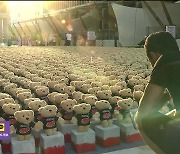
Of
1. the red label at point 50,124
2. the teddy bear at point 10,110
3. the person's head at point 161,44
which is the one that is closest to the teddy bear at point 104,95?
the red label at point 50,124

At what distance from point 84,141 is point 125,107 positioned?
73 centimetres

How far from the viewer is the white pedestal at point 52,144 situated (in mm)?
3570

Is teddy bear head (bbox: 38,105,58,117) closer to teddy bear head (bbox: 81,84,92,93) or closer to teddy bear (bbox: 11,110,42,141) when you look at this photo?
teddy bear (bbox: 11,110,42,141)

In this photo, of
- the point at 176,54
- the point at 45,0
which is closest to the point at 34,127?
the point at 176,54

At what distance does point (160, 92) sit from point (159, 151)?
19.3 inches

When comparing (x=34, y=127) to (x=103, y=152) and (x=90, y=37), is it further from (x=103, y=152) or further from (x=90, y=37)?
(x=90, y=37)

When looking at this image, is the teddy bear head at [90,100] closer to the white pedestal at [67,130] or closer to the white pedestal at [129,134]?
the white pedestal at [67,130]

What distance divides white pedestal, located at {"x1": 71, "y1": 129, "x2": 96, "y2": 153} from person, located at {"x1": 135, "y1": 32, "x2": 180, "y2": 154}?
1034 mm

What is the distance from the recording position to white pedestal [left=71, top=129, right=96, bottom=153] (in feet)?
12.2

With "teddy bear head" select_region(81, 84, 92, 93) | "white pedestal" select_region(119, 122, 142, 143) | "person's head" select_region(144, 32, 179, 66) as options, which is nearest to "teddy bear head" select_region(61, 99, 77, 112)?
"white pedestal" select_region(119, 122, 142, 143)

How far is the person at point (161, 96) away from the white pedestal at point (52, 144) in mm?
1106

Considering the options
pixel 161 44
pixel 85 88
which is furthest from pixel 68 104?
pixel 161 44

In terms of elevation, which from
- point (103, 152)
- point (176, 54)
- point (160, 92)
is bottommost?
point (103, 152)

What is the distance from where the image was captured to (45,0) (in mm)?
57406
